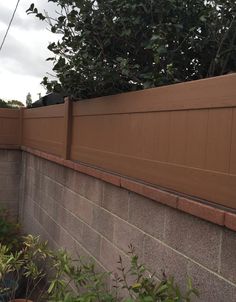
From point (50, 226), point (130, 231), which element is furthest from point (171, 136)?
point (50, 226)

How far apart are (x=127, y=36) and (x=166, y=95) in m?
1.01

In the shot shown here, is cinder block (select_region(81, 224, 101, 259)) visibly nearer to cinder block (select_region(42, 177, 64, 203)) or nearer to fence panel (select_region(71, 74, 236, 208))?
fence panel (select_region(71, 74, 236, 208))

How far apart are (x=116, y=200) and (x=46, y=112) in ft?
10.0

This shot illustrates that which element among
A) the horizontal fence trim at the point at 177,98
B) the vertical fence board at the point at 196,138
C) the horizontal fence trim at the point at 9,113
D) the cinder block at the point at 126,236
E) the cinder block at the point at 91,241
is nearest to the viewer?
the horizontal fence trim at the point at 177,98

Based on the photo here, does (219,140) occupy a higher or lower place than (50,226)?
higher

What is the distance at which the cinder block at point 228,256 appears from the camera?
7.26 ft

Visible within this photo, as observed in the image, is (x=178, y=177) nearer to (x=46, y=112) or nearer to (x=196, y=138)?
(x=196, y=138)

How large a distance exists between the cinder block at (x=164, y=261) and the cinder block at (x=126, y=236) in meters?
0.10

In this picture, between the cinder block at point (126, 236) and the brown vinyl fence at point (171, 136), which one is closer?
the brown vinyl fence at point (171, 136)

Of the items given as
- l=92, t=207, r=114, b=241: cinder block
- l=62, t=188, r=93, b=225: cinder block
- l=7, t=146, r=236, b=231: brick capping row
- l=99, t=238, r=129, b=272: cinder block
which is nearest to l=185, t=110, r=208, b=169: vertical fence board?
l=7, t=146, r=236, b=231: brick capping row

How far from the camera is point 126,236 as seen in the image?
11.3ft

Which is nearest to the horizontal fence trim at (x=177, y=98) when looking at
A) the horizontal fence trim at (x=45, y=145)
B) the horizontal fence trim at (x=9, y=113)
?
the horizontal fence trim at (x=45, y=145)

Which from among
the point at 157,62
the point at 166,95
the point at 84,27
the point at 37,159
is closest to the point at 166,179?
the point at 166,95

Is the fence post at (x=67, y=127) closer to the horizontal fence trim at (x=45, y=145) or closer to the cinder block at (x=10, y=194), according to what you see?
the horizontal fence trim at (x=45, y=145)
